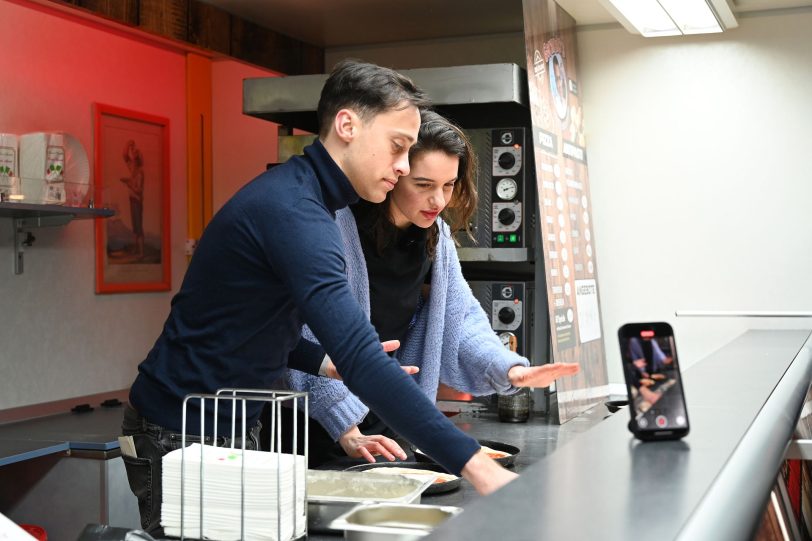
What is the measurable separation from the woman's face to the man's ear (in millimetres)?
472

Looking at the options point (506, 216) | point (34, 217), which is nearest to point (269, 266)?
point (506, 216)

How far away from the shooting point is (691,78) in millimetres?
4098

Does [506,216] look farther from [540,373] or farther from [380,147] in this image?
[380,147]

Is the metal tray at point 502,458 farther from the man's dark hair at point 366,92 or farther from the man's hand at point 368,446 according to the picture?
the man's dark hair at point 366,92

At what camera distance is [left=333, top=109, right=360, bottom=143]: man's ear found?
1733 mm

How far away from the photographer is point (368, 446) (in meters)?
2.07

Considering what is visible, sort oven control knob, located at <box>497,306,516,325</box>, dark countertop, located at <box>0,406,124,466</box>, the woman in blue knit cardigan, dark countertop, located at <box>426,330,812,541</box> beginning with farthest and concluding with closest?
oven control knob, located at <box>497,306,516,325</box> → dark countertop, located at <box>0,406,124,466</box> → the woman in blue knit cardigan → dark countertop, located at <box>426,330,812,541</box>

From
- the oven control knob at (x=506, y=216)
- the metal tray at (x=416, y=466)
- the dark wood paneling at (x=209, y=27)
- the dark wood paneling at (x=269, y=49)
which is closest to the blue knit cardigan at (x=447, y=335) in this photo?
the metal tray at (x=416, y=466)

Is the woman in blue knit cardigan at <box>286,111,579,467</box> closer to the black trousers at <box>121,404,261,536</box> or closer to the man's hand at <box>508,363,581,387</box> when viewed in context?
the man's hand at <box>508,363,581,387</box>

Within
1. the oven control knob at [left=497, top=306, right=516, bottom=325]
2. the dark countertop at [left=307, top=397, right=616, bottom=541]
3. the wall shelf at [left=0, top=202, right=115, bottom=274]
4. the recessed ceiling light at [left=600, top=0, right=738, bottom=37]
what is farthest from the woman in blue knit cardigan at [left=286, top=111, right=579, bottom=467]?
the wall shelf at [left=0, top=202, right=115, bottom=274]

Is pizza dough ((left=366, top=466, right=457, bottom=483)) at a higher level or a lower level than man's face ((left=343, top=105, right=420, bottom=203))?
lower

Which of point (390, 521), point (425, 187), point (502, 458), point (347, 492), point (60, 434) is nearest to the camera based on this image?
point (390, 521)

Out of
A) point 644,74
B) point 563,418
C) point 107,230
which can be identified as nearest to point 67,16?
point 107,230

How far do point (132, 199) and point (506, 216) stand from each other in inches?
85.9
